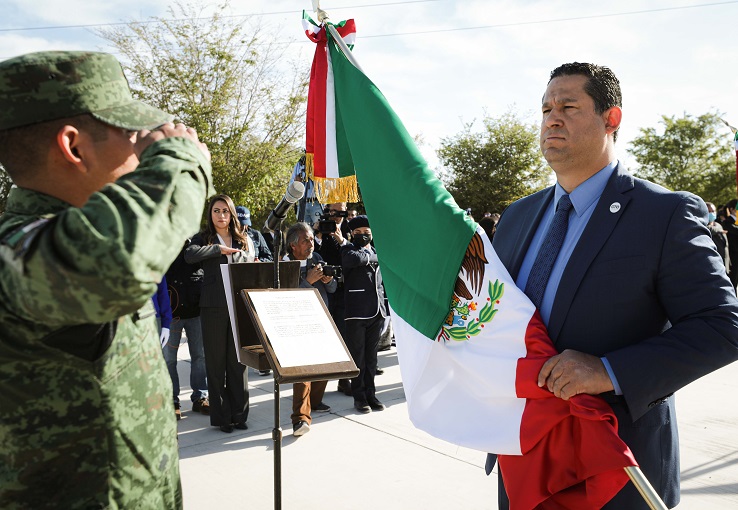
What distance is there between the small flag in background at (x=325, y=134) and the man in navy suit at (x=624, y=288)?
109 cm

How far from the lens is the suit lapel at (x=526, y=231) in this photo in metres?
2.45

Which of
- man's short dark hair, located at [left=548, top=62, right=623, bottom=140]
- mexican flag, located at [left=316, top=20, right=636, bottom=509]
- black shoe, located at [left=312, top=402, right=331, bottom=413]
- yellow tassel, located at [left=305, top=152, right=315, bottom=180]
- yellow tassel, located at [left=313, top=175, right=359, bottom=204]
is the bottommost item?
black shoe, located at [left=312, top=402, right=331, bottom=413]

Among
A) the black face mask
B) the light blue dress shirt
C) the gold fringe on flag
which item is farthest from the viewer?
the black face mask

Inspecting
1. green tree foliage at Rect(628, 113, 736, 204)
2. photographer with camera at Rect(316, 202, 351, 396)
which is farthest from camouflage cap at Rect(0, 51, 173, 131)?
green tree foliage at Rect(628, 113, 736, 204)

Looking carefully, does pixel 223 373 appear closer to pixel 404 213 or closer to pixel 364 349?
pixel 364 349

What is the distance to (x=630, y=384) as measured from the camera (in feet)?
6.23

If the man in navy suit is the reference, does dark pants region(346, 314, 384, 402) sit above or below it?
below

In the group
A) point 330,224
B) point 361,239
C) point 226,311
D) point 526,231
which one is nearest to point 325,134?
point 526,231

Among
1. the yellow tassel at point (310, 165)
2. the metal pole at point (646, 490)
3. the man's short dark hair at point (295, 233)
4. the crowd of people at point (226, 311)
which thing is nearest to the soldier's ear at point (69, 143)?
the metal pole at point (646, 490)

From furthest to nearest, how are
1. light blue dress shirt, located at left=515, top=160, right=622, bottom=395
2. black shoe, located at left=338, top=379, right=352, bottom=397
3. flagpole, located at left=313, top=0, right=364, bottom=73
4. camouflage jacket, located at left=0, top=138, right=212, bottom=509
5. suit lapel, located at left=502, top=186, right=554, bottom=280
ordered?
black shoe, located at left=338, top=379, right=352, bottom=397 < flagpole, located at left=313, top=0, right=364, bottom=73 < suit lapel, located at left=502, top=186, right=554, bottom=280 < light blue dress shirt, located at left=515, top=160, right=622, bottom=395 < camouflage jacket, located at left=0, top=138, right=212, bottom=509

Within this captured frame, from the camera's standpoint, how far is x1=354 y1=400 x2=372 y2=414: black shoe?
20.2 ft

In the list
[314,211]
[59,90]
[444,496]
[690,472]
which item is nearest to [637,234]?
[59,90]

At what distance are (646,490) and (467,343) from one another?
744mm

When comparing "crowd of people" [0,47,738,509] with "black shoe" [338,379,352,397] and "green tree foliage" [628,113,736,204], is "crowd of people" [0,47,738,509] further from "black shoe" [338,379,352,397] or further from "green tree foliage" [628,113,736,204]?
"green tree foliage" [628,113,736,204]
